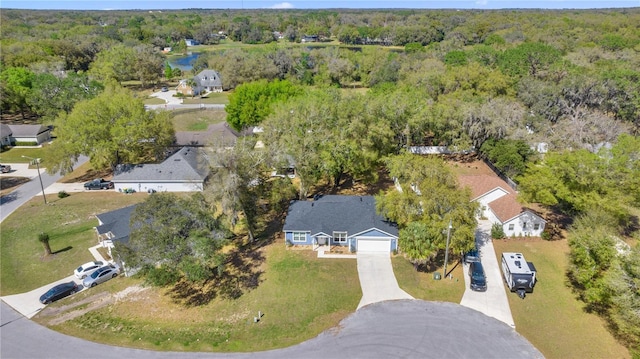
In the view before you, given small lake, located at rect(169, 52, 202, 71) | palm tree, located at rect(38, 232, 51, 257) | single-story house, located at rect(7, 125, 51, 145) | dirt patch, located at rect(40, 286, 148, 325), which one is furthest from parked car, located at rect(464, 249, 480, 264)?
small lake, located at rect(169, 52, 202, 71)

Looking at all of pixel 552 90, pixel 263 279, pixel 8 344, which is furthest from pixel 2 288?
pixel 552 90

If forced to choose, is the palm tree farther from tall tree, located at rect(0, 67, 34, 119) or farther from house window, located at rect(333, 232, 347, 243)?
tall tree, located at rect(0, 67, 34, 119)

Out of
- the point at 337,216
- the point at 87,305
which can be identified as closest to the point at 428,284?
the point at 337,216

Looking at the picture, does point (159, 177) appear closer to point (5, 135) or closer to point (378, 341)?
point (378, 341)

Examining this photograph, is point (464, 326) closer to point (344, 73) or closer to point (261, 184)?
point (261, 184)

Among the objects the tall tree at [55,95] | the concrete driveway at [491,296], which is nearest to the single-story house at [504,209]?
the concrete driveway at [491,296]

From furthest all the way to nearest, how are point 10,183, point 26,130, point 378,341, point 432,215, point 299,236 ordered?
point 26,130 → point 10,183 → point 299,236 → point 432,215 → point 378,341
